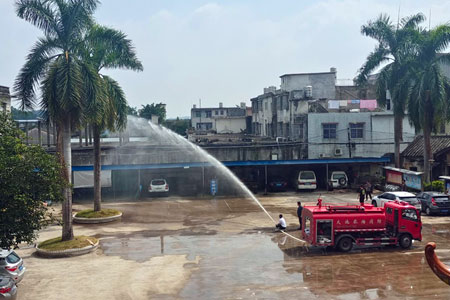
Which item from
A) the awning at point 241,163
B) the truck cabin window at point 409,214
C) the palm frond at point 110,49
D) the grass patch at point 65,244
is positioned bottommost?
the grass patch at point 65,244

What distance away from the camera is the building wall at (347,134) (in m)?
47.9

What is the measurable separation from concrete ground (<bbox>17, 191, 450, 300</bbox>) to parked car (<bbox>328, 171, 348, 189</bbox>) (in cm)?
1365

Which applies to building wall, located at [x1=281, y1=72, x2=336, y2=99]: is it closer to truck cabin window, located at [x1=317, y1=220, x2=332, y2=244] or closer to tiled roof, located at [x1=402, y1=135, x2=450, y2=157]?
tiled roof, located at [x1=402, y1=135, x2=450, y2=157]

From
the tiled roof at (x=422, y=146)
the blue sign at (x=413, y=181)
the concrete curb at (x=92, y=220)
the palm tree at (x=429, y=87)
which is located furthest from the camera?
the tiled roof at (x=422, y=146)

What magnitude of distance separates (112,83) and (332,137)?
84.0 feet

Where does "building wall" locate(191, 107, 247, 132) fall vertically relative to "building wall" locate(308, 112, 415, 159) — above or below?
above

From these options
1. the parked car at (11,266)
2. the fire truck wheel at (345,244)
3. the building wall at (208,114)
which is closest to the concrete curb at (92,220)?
the parked car at (11,266)

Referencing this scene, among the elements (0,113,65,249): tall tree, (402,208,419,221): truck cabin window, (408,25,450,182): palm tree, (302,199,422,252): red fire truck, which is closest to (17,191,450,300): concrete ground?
(302,199,422,252): red fire truck

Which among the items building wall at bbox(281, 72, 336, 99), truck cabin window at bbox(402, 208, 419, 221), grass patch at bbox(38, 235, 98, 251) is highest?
building wall at bbox(281, 72, 336, 99)

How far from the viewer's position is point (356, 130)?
48.4m

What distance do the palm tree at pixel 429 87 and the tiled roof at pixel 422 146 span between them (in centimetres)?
466

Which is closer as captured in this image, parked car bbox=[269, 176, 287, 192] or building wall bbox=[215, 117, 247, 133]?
parked car bbox=[269, 176, 287, 192]

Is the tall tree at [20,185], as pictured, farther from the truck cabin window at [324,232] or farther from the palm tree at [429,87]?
the palm tree at [429,87]

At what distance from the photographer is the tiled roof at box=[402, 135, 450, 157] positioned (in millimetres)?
41812
